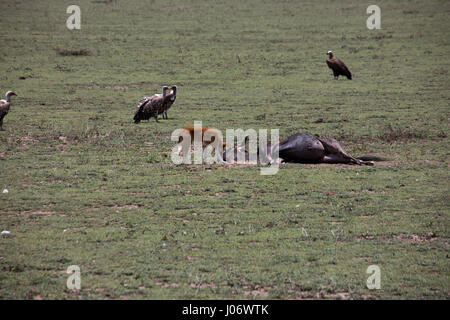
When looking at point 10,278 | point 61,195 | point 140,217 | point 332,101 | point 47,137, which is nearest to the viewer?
point 10,278

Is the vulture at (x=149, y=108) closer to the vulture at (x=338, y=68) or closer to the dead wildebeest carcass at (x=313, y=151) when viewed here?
the dead wildebeest carcass at (x=313, y=151)

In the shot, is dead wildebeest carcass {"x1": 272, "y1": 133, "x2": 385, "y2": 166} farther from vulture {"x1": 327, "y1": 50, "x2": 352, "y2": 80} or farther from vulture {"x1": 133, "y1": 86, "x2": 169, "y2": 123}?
vulture {"x1": 327, "y1": 50, "x2": 352, "y2": 80}

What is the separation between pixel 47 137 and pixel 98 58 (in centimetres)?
1084

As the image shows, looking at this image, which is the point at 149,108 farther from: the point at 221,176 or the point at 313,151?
the point at 313,151

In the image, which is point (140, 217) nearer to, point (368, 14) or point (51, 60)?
point (51, 60)

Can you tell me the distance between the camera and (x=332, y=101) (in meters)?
Answer: 17.9

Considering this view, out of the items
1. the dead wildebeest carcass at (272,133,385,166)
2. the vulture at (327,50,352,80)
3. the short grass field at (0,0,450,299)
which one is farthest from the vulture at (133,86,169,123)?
the vulture at (327,50,352,80)

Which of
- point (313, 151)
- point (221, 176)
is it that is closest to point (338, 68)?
point (313, 151)

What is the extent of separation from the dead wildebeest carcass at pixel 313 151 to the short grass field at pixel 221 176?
7.8 inches

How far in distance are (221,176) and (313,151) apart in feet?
5.66

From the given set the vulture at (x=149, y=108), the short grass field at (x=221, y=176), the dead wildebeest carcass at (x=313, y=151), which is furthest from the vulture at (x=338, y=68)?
the dead wildebeest carcass at (x=313, y=151)

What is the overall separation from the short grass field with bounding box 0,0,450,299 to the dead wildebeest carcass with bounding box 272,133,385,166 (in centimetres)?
20

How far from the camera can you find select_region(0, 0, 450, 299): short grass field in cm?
658
